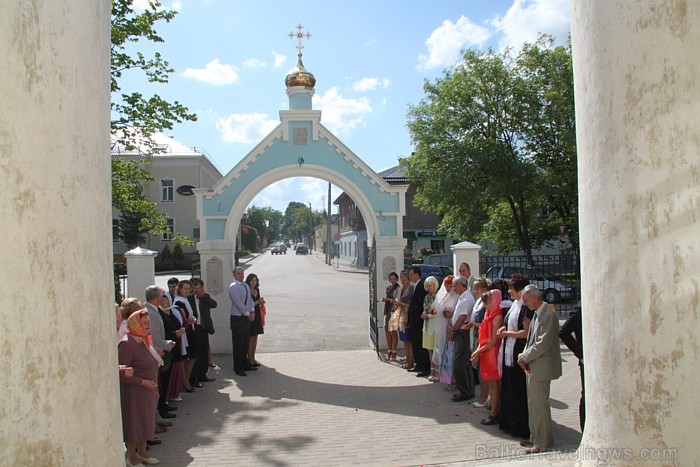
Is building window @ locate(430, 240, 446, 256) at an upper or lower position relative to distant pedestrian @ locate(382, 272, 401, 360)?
upper

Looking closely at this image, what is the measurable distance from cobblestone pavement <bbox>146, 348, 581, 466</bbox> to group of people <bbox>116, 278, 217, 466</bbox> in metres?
0.27

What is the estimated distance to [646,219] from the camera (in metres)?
3.44

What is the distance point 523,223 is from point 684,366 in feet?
60.1

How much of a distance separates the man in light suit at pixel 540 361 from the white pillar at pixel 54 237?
3.91 metres

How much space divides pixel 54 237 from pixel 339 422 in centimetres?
476

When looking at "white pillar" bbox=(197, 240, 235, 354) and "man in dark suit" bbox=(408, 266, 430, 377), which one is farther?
"white pillar" bbox=(197, 240, 235, 354)

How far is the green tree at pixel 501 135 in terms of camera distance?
1972 cm

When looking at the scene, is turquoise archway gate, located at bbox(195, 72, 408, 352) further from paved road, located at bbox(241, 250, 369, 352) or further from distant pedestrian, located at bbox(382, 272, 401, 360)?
paved road, located at bbox(241, 250, 369, 352)

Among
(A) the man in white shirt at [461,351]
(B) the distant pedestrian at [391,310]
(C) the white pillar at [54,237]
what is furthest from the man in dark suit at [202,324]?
(C) the white pillar at [54,237]

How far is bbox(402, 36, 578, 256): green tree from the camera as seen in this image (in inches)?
776

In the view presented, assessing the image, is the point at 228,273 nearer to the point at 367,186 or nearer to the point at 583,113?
the point at 367,186

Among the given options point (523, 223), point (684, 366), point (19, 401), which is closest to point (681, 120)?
point (684, 366)

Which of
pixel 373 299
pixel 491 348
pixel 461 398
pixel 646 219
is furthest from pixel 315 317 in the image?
pixel 646 219

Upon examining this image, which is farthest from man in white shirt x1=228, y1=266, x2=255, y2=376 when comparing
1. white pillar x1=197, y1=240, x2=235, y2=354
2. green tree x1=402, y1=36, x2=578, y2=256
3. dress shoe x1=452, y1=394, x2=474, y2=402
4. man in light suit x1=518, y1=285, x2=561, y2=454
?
green tree x1=402, y1=36, x2=578, y2=256
